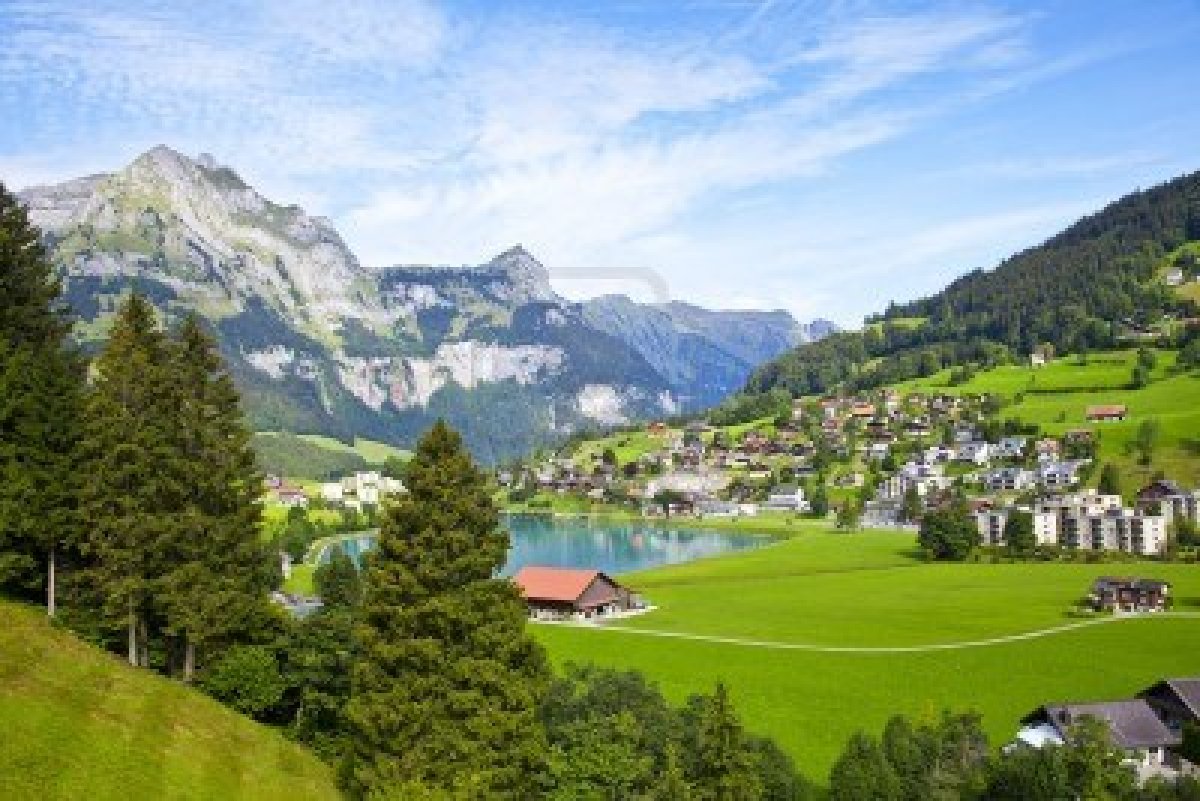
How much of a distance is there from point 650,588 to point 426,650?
89.0 m

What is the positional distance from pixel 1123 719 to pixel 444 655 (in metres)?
34.8

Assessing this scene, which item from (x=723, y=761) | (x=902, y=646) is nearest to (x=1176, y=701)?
(x=902, y=646)

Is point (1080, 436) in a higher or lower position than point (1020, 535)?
higher

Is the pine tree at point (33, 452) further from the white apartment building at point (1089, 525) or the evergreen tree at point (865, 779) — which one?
Result: the white apartment building at point (1089, 525)

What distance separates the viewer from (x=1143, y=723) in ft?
169

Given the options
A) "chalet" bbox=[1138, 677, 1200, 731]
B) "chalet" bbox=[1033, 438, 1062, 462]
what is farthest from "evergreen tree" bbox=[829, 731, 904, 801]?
"chalet" bbox=[1033, 438, 1062, 462]

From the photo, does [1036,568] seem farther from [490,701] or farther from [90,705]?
[90,705]

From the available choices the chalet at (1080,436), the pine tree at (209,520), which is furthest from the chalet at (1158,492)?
the pine tree at (209,520)

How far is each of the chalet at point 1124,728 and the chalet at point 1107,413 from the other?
146893mm

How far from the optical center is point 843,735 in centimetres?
5512

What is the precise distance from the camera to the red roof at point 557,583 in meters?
105

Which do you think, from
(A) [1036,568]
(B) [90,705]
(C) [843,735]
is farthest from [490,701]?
(A) [1036,568]

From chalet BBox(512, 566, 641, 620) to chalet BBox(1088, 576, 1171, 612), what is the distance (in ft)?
131

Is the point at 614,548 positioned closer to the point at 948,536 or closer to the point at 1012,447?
the point at 948,536
